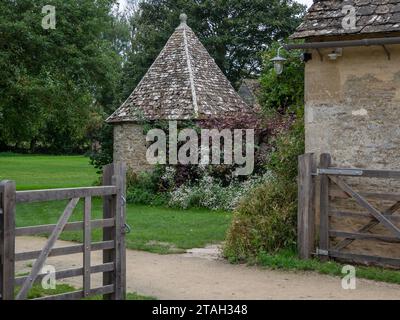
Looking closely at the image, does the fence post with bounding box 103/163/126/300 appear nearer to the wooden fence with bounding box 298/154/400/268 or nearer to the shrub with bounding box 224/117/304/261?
the shrub with bounding box 224/117/304/261

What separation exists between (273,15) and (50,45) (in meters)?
22.1

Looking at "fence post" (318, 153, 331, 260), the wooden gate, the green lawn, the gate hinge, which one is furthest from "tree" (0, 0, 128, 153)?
the wooden gate

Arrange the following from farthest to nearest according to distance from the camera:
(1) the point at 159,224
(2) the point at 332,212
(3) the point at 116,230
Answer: (1) the point at 159,224 < (2) the point at 332,212 < (3) the point at 116,230

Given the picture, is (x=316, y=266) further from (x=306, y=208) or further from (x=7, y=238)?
(x=7, y=238)

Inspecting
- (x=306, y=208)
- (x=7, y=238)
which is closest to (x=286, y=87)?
(x=306, y=208)

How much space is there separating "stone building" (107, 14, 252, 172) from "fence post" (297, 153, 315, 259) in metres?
10.3

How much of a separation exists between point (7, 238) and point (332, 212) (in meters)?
5.83

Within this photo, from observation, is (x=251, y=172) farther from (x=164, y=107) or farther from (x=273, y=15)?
(x=273, y=15)

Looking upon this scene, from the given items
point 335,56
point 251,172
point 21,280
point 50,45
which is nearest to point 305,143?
point 335,56

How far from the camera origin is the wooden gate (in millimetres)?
6090

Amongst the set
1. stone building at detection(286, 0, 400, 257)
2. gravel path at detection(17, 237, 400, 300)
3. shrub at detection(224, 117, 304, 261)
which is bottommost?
gravel path at detection(17, 237, 400, 300)

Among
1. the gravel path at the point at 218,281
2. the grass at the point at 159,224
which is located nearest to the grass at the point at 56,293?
the gravel path at the point at 218,281

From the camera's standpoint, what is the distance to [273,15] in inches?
1565

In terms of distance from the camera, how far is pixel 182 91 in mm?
22031
